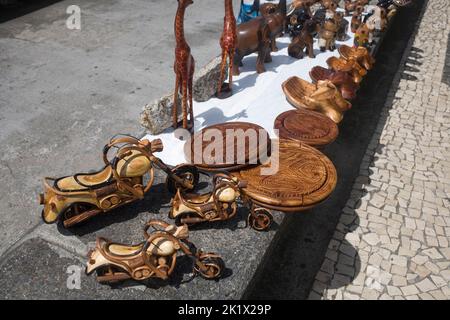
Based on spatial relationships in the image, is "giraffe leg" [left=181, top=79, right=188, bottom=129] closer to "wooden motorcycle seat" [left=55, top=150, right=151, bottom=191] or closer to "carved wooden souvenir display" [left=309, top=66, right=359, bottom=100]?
"wooden motorcycle seat" [left=55, top=150, right=151, bottom=191]

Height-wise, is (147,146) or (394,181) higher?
(147,146)

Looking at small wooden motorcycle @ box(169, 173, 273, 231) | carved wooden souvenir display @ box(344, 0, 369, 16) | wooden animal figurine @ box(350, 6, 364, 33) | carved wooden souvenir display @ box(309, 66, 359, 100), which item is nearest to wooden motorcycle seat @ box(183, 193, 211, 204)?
small wooden motorcycle @ box(169, 173, 273, 231)

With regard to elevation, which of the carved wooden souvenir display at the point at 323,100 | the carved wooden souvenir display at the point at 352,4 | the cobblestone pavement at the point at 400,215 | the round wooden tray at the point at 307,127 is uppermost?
the carved wooden souvenir display at the point at 352,4

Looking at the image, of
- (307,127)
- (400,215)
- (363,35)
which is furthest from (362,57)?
(400,215)

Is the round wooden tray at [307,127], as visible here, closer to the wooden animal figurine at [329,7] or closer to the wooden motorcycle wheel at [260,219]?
the wooden motorcycle wheel at [260,219]

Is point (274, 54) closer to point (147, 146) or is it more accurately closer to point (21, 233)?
point (147, 146)

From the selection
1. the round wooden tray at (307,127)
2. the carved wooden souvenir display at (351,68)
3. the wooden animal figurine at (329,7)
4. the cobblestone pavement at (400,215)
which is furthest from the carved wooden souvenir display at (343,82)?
the wooden animal figurine at (329,7)

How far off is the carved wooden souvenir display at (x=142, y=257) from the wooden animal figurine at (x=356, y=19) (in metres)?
5.95

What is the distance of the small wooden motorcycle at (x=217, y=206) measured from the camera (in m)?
3.10

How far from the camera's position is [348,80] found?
5.26 metres

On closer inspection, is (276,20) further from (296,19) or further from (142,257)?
(142,257)
